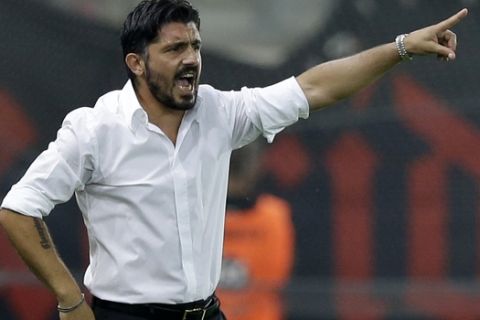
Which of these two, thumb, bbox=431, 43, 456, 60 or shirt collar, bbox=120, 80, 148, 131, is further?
shirt collar, bbox=120, 80, 148, 131

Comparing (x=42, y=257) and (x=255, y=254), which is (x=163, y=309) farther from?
(x=255, y=254)

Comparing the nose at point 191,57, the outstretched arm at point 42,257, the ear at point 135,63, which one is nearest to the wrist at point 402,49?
the nose at point 191,57

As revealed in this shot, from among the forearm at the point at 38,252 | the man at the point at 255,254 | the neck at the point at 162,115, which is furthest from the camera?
the man at the point at 255,254

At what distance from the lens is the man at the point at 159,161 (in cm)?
339

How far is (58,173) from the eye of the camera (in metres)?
3.30

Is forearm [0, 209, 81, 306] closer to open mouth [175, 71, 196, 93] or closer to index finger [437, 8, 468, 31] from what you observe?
open mouth [175, 71, 196, 93]

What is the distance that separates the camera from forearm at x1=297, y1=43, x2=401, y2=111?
3.46 metres

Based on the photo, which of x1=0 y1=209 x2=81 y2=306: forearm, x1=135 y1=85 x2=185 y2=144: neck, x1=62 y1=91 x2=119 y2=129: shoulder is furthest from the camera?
x1=135 y1=85 x2=185 y2=144: neck

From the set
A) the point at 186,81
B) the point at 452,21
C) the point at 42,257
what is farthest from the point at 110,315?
the point at 452,21

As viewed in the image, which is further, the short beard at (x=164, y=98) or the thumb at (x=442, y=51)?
the short beard at (x=164, y=98)

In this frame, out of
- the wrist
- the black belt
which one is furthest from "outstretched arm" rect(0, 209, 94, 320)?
the wrist

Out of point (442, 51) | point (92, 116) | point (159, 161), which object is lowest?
point (159, 161)

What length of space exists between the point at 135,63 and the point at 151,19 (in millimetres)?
151

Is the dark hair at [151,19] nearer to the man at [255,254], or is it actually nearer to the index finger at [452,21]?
the index finger at [452,21]
